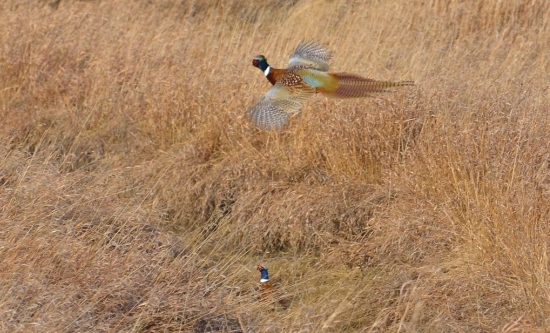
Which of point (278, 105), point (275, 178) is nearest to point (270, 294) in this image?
point (278, 105)

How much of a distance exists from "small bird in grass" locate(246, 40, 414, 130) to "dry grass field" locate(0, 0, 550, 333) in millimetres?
319

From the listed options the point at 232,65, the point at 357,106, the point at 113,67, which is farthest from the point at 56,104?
the point at 357,106

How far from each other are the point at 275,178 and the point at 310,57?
1.16 m

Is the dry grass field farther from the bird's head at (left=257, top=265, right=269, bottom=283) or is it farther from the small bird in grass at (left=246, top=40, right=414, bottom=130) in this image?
the small bird in grass at (left=246, top=40, right=414, bottom=130)

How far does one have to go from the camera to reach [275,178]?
14.5 ft

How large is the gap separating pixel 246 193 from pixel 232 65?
4.15 feet

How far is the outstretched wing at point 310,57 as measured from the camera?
3309mm

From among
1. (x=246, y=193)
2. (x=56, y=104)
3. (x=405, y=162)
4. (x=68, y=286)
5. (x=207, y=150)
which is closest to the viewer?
(x=68, y=286)

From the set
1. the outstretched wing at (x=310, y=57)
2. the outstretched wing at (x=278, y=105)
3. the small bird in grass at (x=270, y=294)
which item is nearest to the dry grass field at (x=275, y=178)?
the small bird in grass at (x=270, y=294)

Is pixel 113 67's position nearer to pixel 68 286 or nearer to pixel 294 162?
pixel 294 162

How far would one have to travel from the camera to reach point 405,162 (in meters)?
4.09

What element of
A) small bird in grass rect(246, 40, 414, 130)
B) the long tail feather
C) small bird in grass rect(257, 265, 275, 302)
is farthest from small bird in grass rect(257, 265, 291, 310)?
the long tail feather

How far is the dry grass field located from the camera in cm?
318

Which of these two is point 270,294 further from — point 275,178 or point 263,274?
point 275,178
